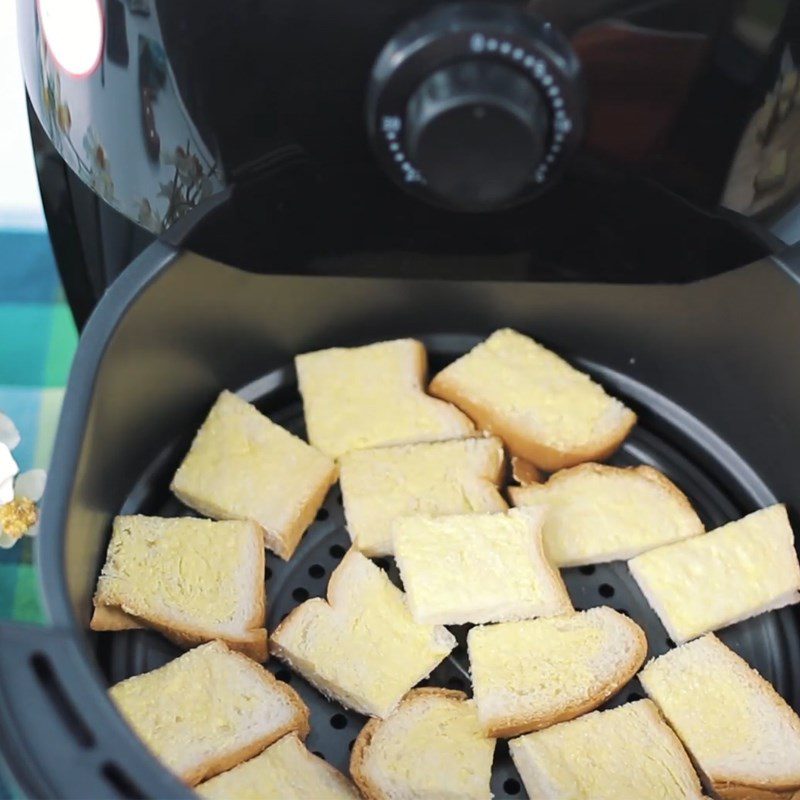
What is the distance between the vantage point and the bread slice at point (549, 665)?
683 millimetres

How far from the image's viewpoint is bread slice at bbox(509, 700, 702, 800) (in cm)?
66

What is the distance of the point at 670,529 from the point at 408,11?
441 mm

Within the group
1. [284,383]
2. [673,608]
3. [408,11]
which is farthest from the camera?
[284,383]

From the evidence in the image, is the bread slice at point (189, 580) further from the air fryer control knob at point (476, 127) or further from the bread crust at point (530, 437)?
the air fryer control knob at point (476, 127)

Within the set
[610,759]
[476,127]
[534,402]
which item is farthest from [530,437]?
[476,127]

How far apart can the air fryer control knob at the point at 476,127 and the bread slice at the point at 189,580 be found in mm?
334

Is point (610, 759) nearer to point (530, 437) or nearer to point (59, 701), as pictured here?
point (530, 437)

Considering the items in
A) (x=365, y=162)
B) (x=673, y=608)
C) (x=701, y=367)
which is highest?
(x=365, y=162)

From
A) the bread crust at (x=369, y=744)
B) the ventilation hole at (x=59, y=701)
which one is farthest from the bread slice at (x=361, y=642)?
the ventilation hole at (x=59, y=701)

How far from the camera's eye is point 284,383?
0.83 m

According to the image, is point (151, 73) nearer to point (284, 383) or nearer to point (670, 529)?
point (284, 383)

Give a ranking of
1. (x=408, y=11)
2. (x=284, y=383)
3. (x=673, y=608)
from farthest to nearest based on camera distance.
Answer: (x=284, y=383), (x=673, y=608), (x=408, y=11)

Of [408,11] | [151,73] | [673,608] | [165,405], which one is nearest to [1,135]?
[165,405]

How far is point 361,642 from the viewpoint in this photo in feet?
2.32
